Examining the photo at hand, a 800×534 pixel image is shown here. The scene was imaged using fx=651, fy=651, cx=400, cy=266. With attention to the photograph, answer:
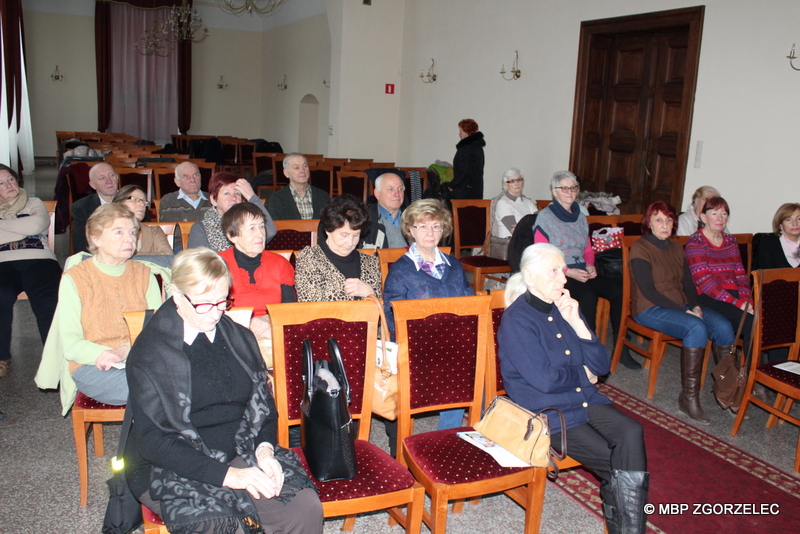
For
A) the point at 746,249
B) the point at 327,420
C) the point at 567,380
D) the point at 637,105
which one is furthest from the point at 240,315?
the point at 637,105

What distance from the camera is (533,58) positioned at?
806 centimetres

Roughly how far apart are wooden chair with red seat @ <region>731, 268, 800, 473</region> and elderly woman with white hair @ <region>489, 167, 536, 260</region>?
217 centimetres

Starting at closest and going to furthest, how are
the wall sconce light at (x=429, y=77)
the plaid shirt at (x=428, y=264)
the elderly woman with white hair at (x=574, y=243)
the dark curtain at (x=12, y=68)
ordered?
the plaid shirt at (x=428, y=264) → the elderly woman with white hair at (x=574, y=243) → the wall sconce light at (x=429, y=77) → the dark curtain at (x=12, y=68)

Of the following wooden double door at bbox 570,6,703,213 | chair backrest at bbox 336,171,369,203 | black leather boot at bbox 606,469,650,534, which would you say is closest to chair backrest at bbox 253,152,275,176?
chair backrest at bbox 336,171,369,203

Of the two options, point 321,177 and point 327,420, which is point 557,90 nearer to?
point 321,177

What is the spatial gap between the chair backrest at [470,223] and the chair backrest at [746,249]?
185cm

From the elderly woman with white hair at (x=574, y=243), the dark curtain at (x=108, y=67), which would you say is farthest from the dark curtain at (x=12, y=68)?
the elderly woman with white hair at (x=574, y=243)

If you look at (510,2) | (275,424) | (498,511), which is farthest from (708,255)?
(510,2)

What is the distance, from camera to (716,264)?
13.6 ft

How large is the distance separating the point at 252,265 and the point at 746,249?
11.7 ft

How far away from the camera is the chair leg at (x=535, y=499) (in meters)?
2.22

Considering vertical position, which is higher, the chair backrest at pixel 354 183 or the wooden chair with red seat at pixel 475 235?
the chair backrest at pixel 354 183

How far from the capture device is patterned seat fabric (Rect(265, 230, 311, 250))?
4.07 m

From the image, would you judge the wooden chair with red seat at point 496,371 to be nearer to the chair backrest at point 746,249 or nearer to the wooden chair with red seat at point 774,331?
the wooden chair with red seat at point 774,331
